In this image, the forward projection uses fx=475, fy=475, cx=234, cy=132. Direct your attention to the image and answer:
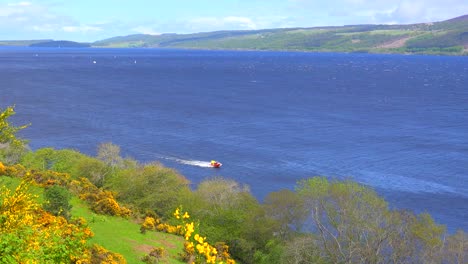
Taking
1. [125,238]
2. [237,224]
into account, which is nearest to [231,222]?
[237,224]

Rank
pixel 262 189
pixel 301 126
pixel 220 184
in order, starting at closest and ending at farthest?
pixel 220 184 → pixel 262 189 → pixel 301 126

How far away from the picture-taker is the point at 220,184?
174ft

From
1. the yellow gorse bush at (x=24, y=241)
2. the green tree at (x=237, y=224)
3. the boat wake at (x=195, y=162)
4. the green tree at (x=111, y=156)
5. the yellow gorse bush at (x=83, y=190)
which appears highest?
the yellow gorse bush at (x=24, y=241)

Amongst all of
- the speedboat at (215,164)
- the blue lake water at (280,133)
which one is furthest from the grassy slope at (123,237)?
the speedboat at (215,164)

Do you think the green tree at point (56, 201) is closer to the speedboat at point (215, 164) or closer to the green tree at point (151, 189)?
the green tree at point (151, 189)

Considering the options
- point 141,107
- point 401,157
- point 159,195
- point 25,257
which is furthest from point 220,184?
point 141,107

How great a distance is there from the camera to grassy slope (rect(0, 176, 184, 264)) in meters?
31.8

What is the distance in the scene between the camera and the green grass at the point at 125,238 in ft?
104

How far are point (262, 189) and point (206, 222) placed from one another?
3555 centimetres

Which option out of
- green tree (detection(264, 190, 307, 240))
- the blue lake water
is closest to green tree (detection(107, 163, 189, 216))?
green tree (detection(264, 190, 307, 240))

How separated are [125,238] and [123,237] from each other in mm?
220

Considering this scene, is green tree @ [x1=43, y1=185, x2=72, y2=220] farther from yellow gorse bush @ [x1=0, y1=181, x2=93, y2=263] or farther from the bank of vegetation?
yellow gorse bush @ [x1=0, y1=181, x2=93, y2=263]

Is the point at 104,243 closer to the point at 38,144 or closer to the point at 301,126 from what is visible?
the point at 38,144

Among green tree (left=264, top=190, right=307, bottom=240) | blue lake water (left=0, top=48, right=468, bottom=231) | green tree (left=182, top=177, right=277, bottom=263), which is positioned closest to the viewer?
green tree (left=182, top=177, right=277, bottom=263)
